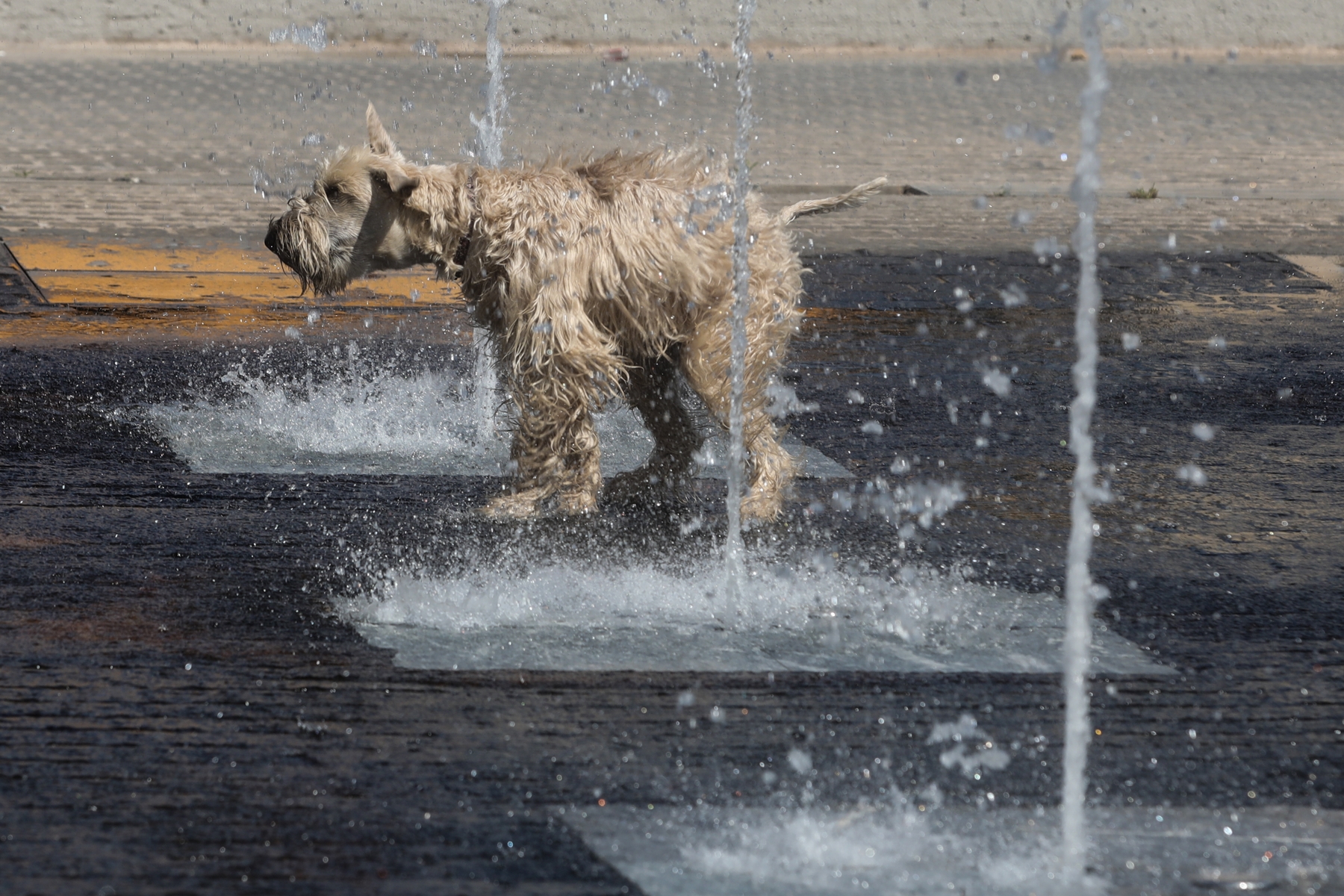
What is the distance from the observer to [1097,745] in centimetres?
412

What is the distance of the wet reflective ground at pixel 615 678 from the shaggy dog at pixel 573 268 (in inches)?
13.1

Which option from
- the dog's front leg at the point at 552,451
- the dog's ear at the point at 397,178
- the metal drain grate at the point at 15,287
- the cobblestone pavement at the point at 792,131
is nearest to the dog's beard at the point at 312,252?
the dog's ear at the point at 397,178

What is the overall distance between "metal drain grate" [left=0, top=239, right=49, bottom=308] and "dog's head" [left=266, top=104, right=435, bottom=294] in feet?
13.4

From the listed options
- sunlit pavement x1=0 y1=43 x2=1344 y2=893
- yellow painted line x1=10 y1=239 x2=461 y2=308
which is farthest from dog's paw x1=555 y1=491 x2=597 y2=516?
yellow painted line x1=10 y1=239 x2=461 y2=308

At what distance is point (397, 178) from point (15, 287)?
501 centimetres

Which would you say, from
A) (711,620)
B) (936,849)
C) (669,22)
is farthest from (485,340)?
(669,22)

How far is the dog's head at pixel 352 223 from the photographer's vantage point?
5762mm

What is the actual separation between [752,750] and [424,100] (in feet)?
48.3

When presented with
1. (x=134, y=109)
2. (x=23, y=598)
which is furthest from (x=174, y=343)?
(x=134, y=109)

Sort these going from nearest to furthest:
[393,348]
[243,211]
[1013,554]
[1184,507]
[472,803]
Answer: [472,803], [1013,554], [1184,507], [393,348], [243,211]

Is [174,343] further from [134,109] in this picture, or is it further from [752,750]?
[134,109]

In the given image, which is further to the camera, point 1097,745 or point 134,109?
point 134,109

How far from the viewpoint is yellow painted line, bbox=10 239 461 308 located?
9648 mm

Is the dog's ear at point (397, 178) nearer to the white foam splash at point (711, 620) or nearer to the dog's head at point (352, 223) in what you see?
the dog's head at point (352, 223)
